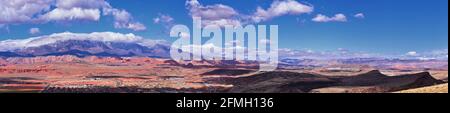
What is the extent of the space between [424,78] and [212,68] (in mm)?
71648
